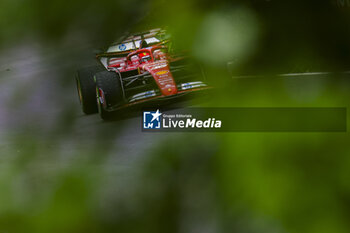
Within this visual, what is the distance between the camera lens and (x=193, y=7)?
9.9 inches

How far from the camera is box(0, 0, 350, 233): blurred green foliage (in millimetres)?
247

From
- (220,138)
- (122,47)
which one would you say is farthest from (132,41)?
(220,138)

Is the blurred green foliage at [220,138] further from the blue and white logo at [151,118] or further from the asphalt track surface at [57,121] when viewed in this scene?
the blue and white logo at [151,118]

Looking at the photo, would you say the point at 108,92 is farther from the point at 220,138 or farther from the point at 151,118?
the point at 220,138

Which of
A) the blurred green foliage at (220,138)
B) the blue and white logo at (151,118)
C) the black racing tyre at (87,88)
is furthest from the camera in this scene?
the blue and white logo at (151,118)

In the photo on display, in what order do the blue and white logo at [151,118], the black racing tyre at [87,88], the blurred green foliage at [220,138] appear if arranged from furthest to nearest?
the blue and white logo at [151,118]
the black racing tyre at [87,88]
the blurred green foliage at [220,138]

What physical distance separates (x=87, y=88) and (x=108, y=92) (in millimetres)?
47

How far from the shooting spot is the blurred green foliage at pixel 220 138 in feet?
0.81

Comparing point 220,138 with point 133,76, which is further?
point 133,76

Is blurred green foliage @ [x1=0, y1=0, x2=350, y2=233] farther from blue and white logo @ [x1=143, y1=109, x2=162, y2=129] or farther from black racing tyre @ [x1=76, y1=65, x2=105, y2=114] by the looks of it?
blue and white logo @ [x1=143, y1=109, x2=162, y2=129]

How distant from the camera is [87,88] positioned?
1.19ft

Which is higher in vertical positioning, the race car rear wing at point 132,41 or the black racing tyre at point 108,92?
the race car rear wing at point 132,41

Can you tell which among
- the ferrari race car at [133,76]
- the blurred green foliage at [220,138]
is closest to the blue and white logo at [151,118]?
the ferrari race car at [133,76]

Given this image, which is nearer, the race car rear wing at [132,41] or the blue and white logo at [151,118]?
the race car rear wing at [132,41]
